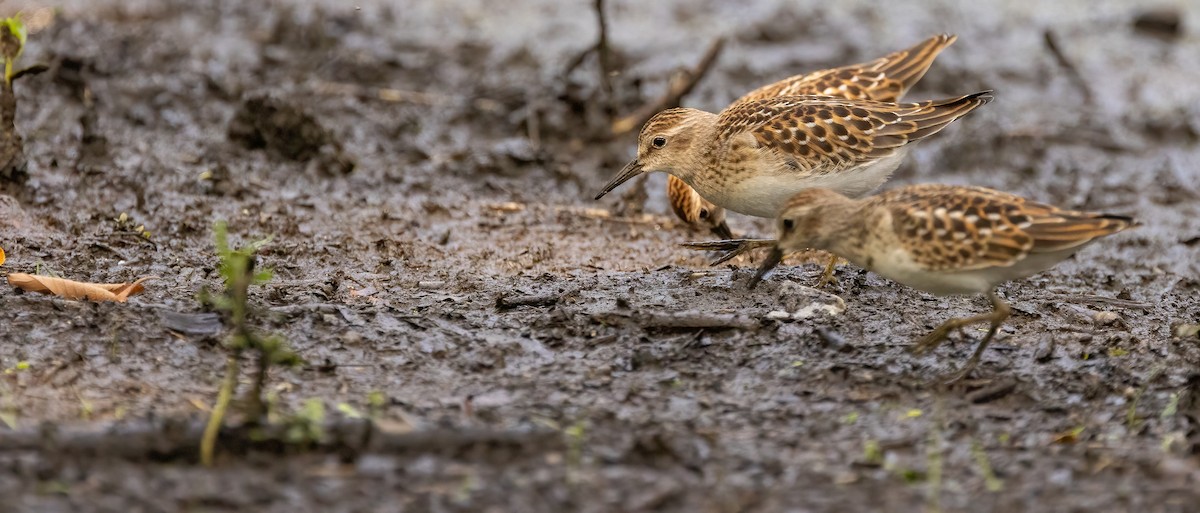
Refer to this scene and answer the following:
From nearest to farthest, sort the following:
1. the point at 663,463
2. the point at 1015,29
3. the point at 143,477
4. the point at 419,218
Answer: the point at 143,477 < the point at 663,463 < the point at 419,218 < the point at 1015,29

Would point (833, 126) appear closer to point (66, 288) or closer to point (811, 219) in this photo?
point (811, 219)

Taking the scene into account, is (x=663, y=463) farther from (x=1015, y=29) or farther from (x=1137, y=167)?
(x=1015, y=29)

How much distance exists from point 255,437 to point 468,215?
145 inches

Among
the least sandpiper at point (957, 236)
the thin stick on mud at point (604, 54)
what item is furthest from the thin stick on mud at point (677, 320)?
the thin stick on mud at point (604, 54)

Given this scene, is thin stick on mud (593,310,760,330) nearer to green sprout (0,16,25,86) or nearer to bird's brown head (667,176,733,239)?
bird's brown head (667,176,733,239)

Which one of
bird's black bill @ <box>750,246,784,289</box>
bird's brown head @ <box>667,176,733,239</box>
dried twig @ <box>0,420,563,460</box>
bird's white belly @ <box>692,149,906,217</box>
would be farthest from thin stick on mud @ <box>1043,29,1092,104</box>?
dried twig @ <box>0,420,563,460</box>

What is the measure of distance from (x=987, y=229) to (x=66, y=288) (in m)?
4.09

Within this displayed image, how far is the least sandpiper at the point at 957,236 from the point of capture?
215 inches

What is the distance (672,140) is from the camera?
24.7 ft

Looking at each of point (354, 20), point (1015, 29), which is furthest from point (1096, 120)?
point (354, 20)

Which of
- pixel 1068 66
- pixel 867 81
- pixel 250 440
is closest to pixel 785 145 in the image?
pixel 867 81

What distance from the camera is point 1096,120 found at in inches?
430

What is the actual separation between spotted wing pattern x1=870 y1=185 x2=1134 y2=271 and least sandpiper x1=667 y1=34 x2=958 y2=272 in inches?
93.5

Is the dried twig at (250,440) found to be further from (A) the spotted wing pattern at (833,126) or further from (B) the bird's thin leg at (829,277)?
(A) the spotted wing pattern at (833,126)
